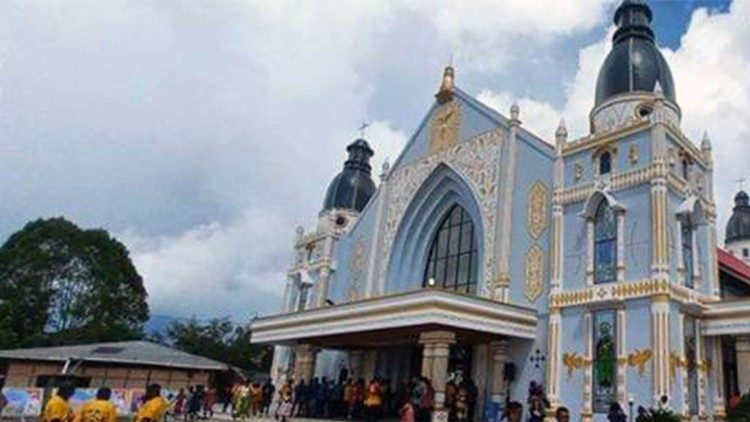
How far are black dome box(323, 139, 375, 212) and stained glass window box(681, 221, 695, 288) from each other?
16.1 meters

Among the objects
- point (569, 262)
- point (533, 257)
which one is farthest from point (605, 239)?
point (533, 257)

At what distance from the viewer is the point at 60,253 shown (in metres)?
39.9

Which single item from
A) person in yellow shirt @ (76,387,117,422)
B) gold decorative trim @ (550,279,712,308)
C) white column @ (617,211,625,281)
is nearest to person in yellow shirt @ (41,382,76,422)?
person in yellow shirt @ (76,387,117,422)

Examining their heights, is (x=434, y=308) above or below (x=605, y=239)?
below

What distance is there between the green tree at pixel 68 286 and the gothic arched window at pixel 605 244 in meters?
30.3

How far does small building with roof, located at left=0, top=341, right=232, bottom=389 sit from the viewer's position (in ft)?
83.9

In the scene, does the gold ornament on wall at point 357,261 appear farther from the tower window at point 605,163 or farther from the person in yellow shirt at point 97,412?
the person in yellow shirt at point 97,412

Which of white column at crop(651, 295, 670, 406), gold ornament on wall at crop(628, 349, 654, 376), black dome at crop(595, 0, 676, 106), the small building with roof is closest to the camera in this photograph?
white column at crop(651, 295, 670, 406)

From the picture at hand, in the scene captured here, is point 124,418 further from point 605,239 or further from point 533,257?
point 605,239

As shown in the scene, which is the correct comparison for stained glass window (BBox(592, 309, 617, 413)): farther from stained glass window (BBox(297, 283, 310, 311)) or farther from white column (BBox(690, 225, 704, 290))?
stained glass window (BBox(297, 283, 310, 311))

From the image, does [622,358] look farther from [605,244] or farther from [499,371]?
[499,371]

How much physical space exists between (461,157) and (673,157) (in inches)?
293

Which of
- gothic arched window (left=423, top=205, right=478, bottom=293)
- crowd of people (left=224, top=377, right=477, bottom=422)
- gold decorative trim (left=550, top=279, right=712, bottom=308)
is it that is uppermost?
gothic arched window (left=423, top=205, right=478, bottom=293)

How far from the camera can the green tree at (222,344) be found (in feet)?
143
